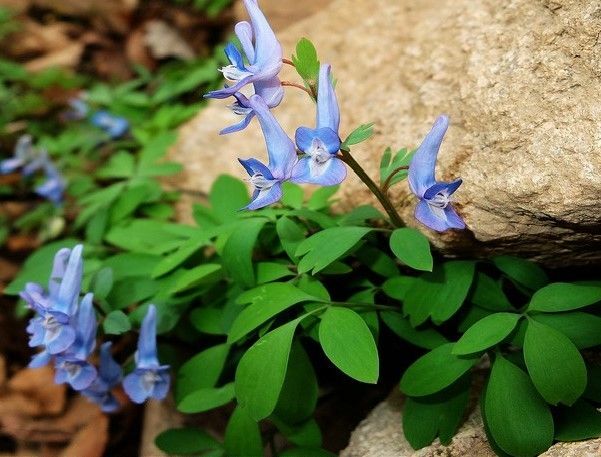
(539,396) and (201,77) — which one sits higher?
(201,77)

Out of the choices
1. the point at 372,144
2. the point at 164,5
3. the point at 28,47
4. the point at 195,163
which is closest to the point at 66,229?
the point at 195,163

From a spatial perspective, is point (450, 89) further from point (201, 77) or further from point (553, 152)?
point (201, 77)

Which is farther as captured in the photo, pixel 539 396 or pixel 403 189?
pixel 403 189

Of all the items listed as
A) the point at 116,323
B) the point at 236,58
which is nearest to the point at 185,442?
the point at 116,323

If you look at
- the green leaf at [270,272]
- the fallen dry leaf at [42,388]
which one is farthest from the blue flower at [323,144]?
the fallen dry leaf at [42,388]

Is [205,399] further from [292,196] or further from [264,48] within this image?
[264,48]

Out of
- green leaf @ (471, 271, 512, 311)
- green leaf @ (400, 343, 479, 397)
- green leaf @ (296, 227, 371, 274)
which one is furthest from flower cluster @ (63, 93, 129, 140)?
green leaf @ (400, 343, 479, 397)

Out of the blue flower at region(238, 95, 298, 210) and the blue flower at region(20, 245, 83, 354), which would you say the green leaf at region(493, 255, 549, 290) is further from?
the blue flower at region(20, 245, 83, 354)
